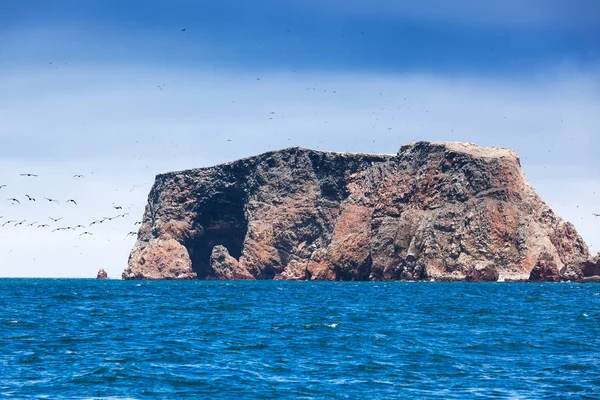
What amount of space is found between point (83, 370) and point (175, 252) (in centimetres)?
16066

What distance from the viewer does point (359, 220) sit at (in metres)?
162

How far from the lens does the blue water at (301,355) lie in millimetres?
25797

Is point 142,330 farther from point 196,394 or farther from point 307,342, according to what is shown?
point 196,394

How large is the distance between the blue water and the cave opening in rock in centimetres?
Result: 13448

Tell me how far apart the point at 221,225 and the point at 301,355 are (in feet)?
529

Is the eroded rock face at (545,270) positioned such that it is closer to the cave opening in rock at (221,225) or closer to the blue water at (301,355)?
the blue water at (301,355)

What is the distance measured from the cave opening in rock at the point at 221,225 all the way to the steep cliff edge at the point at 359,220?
271 mm

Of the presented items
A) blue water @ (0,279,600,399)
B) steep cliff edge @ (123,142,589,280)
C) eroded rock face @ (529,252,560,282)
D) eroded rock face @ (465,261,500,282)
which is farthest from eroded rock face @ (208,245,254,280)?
blue water @ (0,279,600,399)

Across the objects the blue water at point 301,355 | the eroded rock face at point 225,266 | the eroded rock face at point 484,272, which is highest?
the blue water at point 301,355

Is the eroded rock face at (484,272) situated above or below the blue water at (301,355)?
below

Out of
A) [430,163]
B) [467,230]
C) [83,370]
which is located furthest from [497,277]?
[83,370]

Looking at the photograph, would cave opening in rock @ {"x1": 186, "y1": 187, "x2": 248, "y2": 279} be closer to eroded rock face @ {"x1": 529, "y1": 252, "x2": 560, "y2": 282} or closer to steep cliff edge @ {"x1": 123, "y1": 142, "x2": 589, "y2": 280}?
steep cliff edge @ {"x1": 123, "y1": 142, "x2": 589, "y2": 280}

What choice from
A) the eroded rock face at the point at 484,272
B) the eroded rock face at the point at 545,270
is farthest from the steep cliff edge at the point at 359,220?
the eroded rock face at the point at 545,270

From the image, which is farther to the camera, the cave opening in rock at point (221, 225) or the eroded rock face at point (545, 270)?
the cave opening in rock at point (221, 225)
